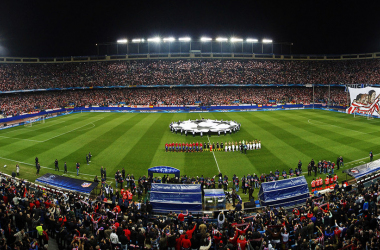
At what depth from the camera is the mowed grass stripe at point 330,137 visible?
3300cm

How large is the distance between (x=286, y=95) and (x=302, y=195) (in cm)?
6909

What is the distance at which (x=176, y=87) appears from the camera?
88500mm

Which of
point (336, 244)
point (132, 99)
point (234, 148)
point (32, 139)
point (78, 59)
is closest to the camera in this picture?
point (336, 244)

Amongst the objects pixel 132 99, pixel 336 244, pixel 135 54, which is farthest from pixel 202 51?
pixel 336 244

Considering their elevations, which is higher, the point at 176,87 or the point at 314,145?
the point at 176,87

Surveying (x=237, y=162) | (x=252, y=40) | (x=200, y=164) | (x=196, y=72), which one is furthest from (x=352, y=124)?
(x=252, y=40)

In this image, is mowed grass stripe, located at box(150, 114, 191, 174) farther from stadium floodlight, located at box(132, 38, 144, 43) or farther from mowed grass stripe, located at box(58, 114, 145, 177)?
stadium floodlight, located at box(132, 38, 144, 43)

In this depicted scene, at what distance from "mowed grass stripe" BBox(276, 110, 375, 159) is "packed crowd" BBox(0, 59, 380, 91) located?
141ft

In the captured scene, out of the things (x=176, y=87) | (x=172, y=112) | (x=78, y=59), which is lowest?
(x=172, y=112)

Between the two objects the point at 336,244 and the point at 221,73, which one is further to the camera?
the point at 221,73

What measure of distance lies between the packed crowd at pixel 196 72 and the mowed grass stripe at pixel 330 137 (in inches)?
1689

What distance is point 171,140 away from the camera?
38.7m

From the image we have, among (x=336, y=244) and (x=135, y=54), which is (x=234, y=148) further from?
(x=135, y=54)

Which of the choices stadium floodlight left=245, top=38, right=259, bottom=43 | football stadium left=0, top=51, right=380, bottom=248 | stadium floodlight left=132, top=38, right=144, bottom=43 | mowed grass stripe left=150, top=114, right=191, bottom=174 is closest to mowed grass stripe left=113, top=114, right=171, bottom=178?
football stadium left=0, top=51, right=380, bottom=248
